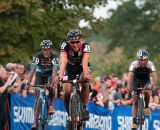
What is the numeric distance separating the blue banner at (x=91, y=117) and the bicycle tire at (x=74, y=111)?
11.5ft

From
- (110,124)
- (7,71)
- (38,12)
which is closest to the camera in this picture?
(7,71)

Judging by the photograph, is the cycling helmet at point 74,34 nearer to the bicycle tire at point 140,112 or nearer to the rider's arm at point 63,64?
the rider's arm at point 63,64

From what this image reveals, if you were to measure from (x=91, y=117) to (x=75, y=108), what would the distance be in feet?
18.3

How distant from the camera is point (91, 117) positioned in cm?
2331

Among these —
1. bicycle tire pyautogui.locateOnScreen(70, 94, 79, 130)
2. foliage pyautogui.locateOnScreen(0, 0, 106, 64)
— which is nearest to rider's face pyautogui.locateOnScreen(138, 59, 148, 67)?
bicycle tire pyautogui.locateOnScreen(70, 94, 79, 130)

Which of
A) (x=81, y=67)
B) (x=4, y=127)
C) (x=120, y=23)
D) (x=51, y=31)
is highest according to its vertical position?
(x=120, y=23)

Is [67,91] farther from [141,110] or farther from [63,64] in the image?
[141,110]

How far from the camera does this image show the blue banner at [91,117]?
69.2ft

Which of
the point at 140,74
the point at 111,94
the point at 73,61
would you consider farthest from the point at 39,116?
the point at 111,94

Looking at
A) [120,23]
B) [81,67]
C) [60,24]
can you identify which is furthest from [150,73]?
[120,23]

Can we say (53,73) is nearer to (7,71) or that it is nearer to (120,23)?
(7,71)

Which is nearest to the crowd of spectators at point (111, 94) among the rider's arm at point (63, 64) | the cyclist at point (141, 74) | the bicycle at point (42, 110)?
the cyclist at point (141, 74)

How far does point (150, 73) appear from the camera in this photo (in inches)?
832

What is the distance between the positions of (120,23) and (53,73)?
197 ft
